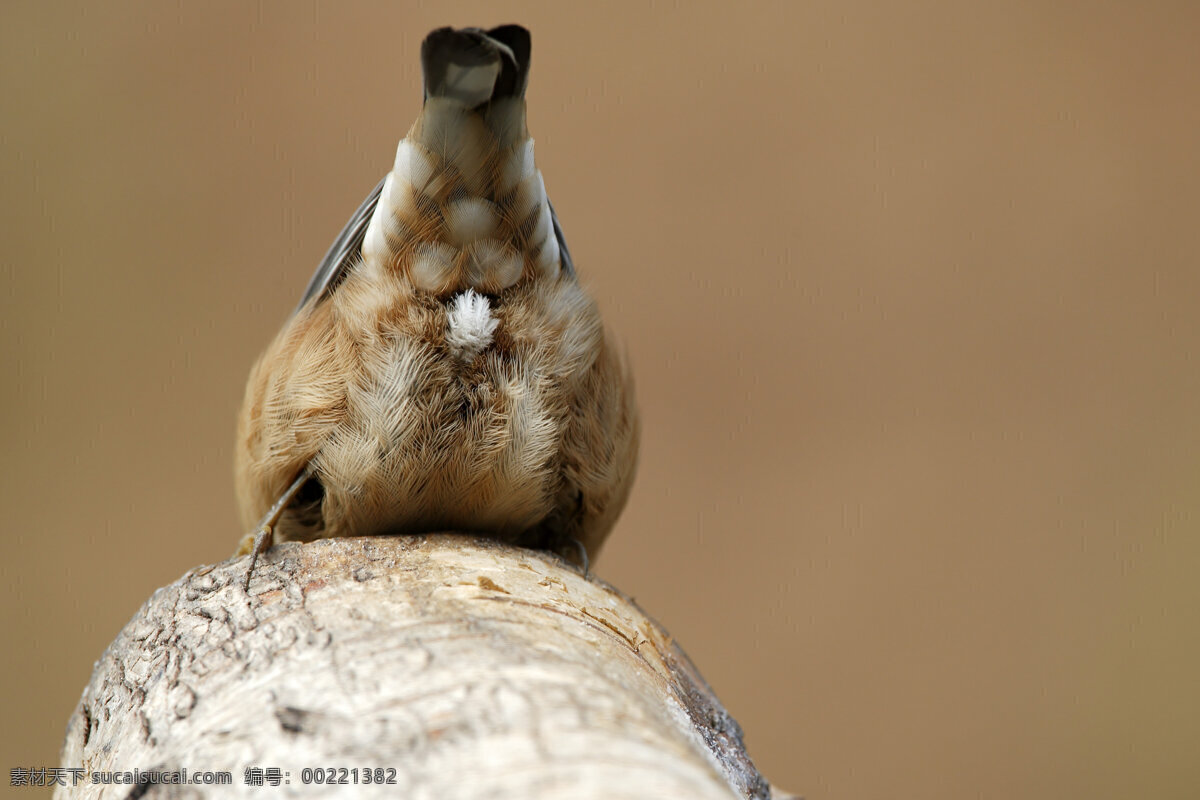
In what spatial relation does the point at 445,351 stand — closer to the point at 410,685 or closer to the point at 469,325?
the point at 469,325

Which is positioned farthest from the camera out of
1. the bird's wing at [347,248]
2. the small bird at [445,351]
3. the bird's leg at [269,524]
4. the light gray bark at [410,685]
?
the bird's wing at [347,248]

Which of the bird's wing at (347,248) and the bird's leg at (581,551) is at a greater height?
the bird's wing at (347,248)

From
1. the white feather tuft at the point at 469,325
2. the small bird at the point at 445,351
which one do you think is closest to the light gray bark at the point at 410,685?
the small bird at the point at 445,351

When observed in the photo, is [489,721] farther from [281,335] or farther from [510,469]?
[281,335]

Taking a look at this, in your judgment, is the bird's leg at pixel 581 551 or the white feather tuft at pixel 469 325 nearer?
the white feather tuft at pixel 469 325

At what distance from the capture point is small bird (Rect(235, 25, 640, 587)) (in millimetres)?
1629

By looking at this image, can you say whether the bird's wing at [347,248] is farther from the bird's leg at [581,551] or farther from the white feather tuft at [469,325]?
the bird's leg at [581,551]

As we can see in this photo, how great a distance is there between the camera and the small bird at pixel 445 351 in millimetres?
1629

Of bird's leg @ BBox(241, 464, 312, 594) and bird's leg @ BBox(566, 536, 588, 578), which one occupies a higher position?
bird's leg @ BBox(241, 464, 312, 594)

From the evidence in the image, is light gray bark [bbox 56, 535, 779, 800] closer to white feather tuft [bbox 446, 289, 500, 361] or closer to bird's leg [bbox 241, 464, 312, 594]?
bird's leg [bbox 241, 464, 312, 594]

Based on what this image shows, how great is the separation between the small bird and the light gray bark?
142mm

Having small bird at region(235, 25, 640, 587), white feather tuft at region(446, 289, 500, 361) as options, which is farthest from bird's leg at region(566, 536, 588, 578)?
white feather tuft at region(446, 289, 500, 361)

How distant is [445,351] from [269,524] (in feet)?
1.38

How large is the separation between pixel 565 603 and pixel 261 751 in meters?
0.54
